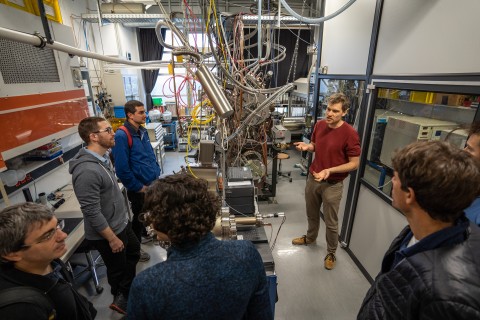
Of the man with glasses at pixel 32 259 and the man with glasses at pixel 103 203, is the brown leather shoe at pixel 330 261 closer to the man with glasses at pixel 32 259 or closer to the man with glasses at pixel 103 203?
the man with glasses at pixel 103 203

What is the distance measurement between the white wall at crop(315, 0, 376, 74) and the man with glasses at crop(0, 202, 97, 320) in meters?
2.45

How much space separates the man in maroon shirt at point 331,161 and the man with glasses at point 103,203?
5.01ft

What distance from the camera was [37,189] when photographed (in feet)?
7.38

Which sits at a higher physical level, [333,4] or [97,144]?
[333,4]

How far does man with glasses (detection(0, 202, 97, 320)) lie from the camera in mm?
775

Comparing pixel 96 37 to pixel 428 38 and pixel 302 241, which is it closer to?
pixel 302 241

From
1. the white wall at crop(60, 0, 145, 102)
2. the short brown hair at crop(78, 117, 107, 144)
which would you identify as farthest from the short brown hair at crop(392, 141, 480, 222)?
the white wall at crop(60, 0, 145, 102)

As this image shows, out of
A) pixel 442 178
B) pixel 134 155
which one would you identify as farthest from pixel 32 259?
pixel 442 178

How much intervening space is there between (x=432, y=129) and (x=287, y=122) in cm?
333

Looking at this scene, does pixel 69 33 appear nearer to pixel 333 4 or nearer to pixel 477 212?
pixel 333 4

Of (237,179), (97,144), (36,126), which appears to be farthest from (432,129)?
(36,126)

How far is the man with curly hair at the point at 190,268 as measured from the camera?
0.65m

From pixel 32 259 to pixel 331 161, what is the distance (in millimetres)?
2013

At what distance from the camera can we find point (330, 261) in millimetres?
2275
